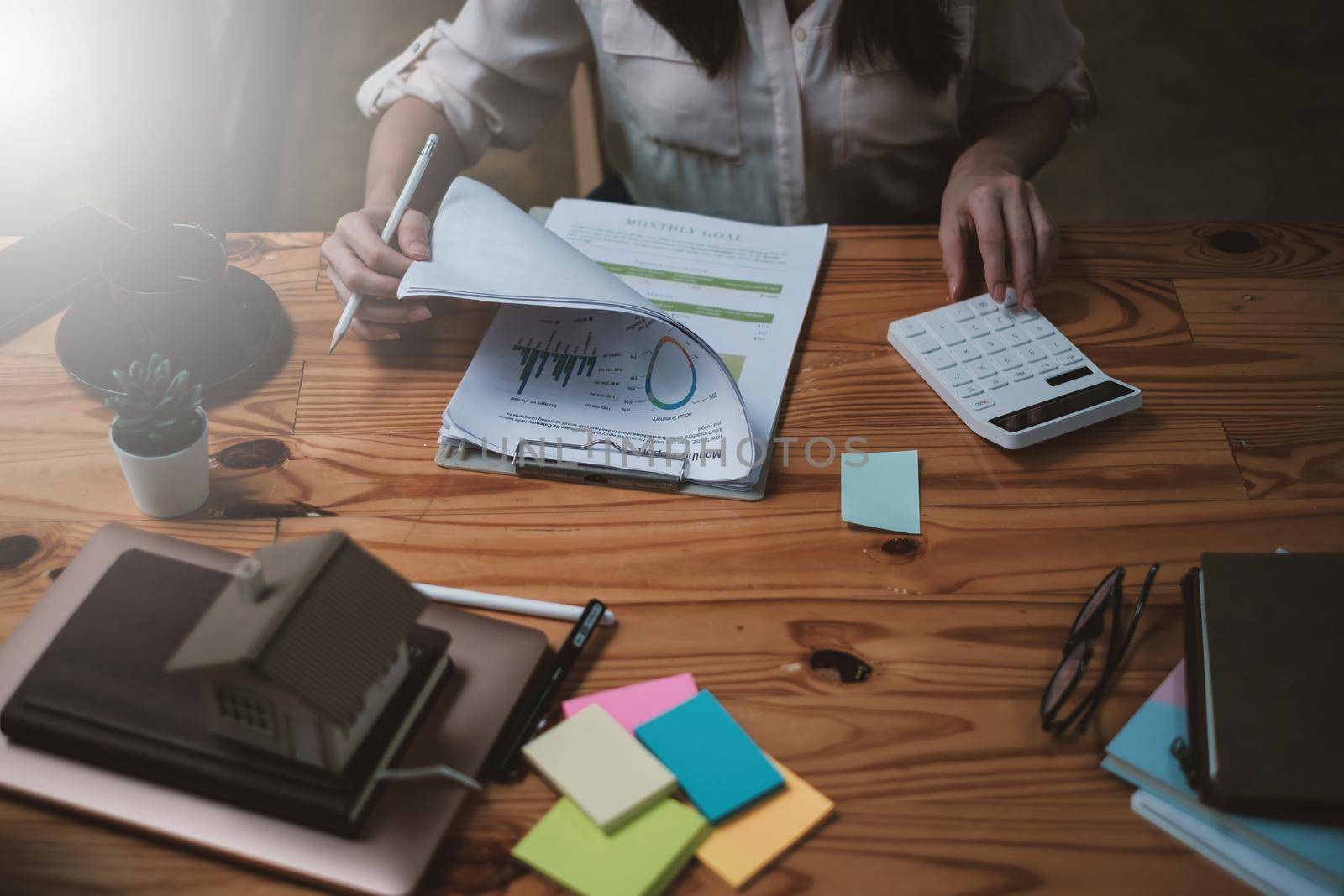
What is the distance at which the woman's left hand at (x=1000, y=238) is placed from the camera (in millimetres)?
842

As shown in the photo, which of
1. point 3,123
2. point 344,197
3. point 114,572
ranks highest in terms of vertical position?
point 114,572

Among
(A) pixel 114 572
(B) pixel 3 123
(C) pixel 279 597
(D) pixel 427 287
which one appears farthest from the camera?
(B) pixel 3 123

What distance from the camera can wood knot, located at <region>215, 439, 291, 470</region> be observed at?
29.0 inches

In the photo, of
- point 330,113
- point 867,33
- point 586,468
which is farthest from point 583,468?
point 330,113

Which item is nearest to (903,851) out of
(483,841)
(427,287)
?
(483,841)

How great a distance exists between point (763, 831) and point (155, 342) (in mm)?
567

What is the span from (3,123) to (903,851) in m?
2.02

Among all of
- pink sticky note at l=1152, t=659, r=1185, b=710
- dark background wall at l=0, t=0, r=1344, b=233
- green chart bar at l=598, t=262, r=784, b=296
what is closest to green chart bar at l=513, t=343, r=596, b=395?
green chart bar at l=598, t=262, r=784, b=296

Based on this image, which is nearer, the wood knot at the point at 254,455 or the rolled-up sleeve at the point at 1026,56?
the wood knot at the point at 254,455

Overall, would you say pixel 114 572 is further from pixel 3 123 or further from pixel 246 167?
pixel 3 123

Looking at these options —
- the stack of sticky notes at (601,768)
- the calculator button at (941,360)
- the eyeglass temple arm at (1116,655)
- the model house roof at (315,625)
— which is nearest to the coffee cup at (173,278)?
the model house roof at (315,625)

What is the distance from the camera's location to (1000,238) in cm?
85

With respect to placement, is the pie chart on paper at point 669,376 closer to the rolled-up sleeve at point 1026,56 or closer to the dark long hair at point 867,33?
the dark long hair at point 867,33

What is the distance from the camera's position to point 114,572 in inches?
23.2
